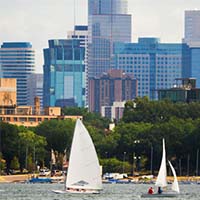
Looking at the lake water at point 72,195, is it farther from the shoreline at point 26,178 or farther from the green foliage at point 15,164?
the green foliage at point 15,164

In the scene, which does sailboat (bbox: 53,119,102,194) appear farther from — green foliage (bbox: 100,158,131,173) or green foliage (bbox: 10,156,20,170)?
green foliage (bbox: 100,158,131,173)

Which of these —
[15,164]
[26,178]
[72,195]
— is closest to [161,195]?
[72,195]

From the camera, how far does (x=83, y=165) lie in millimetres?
121250

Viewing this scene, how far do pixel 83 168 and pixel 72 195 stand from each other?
296 cm

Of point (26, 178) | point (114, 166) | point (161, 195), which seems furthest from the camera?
point (114, 166)

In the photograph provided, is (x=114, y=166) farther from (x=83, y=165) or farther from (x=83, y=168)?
(x=83, y=168)

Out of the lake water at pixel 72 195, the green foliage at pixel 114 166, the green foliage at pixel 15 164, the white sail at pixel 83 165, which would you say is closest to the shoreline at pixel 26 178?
the green foliage at pixel 15 164

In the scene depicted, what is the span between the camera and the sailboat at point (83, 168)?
120 meters

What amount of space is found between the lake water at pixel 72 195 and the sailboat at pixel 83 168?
1021mm

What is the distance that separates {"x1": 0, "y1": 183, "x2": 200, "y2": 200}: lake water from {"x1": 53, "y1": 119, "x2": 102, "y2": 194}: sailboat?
3.35ft

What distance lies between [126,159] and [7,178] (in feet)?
84.1

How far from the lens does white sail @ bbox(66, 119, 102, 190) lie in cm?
12056

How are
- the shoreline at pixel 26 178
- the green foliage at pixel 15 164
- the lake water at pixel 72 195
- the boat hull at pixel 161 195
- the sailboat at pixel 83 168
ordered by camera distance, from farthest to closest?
the green foliage at pixel 15 164 → the shoreline at pixel 26 178 → the boat hull at pixel 161 195 → the lake water at pixel 72 195 → the sailboat at pixel 83 168

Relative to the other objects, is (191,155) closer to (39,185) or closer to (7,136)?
(7,136)
